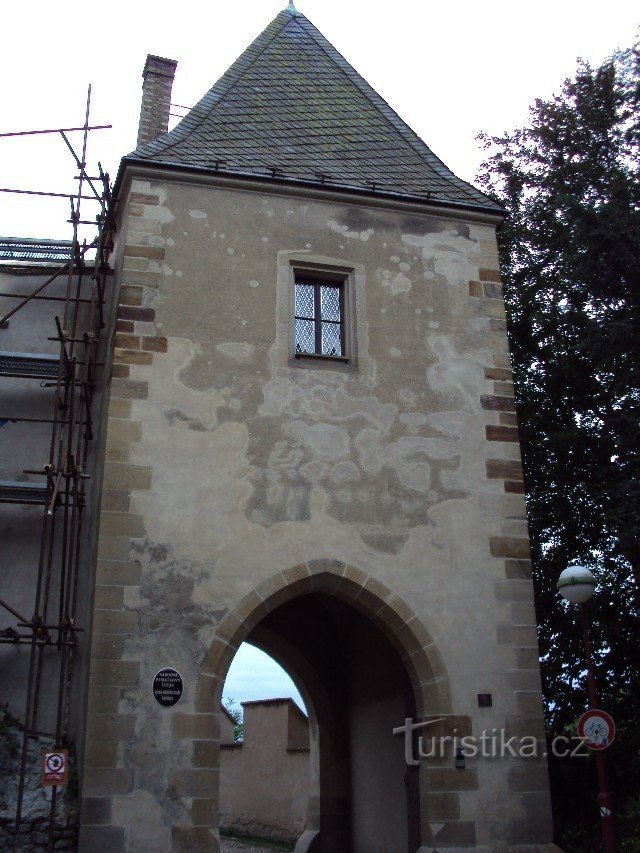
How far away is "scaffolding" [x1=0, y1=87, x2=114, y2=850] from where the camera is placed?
8273 millimetres

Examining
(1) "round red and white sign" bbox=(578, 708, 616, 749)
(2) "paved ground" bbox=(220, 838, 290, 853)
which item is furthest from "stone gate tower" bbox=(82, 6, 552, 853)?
(2) "paved ground" bbox=(220, 838, 290, 853)

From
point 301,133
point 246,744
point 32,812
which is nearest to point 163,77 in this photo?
point 301,133

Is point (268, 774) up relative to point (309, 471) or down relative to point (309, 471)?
down

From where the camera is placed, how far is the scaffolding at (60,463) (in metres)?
8.27

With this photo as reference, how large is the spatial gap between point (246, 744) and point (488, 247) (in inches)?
462

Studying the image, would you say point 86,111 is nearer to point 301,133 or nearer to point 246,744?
point 301,133

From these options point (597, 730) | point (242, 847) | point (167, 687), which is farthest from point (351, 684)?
point (242, 847)

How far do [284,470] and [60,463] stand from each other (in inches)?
87.2

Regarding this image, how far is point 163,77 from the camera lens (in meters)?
12.4

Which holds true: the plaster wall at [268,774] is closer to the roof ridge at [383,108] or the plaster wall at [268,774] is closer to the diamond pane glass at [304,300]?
the diamond pane glass at [304,300]

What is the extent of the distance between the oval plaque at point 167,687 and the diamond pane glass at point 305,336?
326cm

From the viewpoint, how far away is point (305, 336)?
9.13 m

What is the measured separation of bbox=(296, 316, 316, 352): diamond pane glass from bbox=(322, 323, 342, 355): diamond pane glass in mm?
113

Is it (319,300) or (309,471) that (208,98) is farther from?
(309,471)
